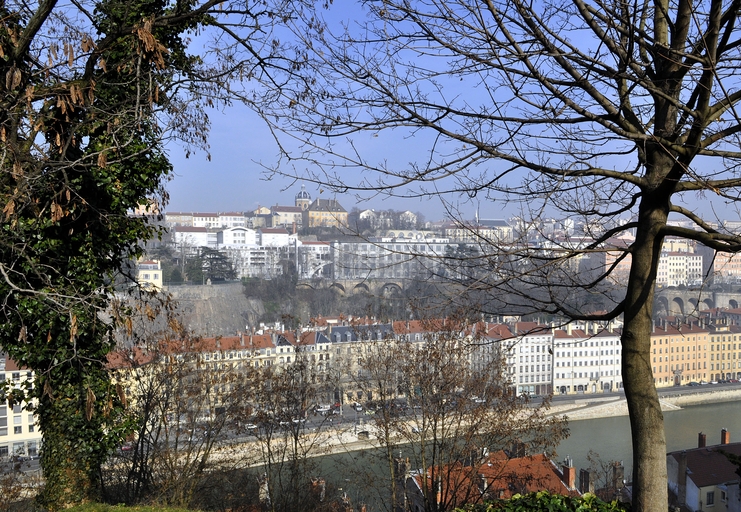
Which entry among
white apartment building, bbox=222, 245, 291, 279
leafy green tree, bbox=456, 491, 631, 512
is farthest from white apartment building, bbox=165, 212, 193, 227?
leafy green tree, bbox=456, 491, 631, 512

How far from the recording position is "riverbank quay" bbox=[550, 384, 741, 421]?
61.7ft

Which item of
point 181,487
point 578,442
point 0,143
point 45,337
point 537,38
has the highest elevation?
point 537,38

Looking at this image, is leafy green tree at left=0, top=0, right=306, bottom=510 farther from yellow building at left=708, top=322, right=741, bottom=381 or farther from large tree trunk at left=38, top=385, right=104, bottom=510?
yellow building at left=708, top=322, right=741, bottom=381

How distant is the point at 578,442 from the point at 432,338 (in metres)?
11.6

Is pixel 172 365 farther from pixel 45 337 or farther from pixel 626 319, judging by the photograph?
pixel 626 319

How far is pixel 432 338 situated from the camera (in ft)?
18.4

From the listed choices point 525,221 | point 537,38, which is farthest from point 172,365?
point 537,38

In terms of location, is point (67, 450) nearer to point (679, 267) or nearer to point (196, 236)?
point (679, 267)

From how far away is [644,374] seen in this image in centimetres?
195

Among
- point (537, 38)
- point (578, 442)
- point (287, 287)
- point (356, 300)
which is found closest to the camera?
point (537, 38)

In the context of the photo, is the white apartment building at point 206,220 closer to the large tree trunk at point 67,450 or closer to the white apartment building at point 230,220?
the white apartment building at point 230,220

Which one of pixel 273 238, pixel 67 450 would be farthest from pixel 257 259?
pixel 67 450

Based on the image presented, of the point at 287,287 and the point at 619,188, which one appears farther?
the point at 287,287

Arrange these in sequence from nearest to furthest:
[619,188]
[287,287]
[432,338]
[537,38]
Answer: [537,38] → [619,188] → [432,338] → [287,287]
